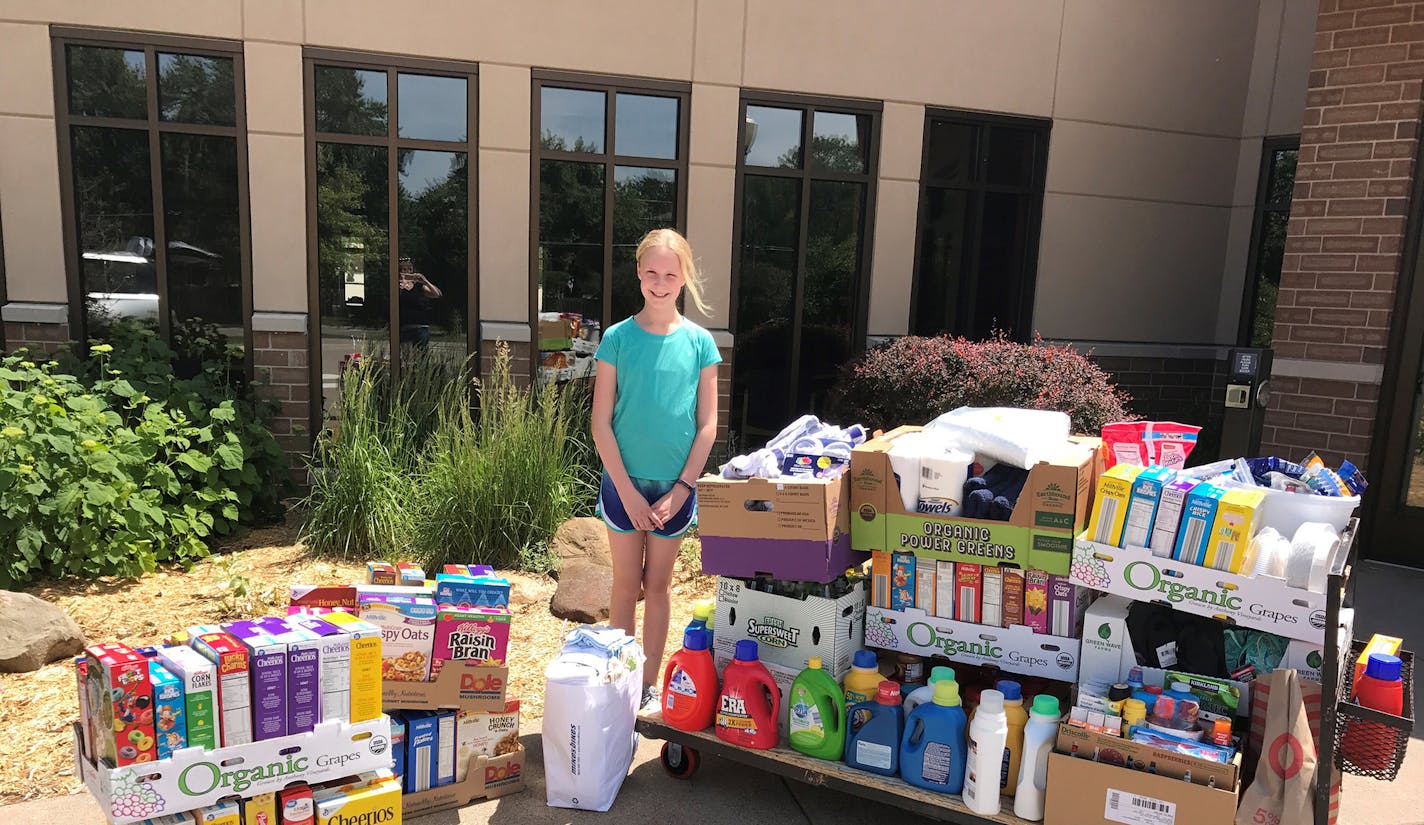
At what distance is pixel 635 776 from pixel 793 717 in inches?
29.2

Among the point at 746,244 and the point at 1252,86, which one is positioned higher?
the point at 1252,86

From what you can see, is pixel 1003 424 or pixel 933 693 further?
pixel 1003 424

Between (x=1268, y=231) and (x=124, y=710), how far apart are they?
32.7 ft

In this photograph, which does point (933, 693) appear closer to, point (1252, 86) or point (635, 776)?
point (635, 776)

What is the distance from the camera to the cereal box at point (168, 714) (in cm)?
270

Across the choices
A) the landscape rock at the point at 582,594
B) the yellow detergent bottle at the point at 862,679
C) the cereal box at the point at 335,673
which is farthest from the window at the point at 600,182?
the cereal box at the point at 335,673

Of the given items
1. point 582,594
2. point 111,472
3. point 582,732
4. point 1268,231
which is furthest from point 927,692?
point 1268,231

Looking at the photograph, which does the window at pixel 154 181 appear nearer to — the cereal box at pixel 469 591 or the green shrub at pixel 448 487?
the green shrub at pixel 448 487

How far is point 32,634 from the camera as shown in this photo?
175 inches

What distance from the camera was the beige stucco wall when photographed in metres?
6.88

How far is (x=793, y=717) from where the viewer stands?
11.4 feet

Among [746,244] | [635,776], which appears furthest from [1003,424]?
[746,244]

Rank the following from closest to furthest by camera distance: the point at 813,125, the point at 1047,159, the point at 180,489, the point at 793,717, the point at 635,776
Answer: the point at 793,717, the point at 635,776, the point at 180,489, the point at 813,125, the point at 1047,159

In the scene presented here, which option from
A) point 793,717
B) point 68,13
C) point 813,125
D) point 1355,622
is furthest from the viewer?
point 813,125
